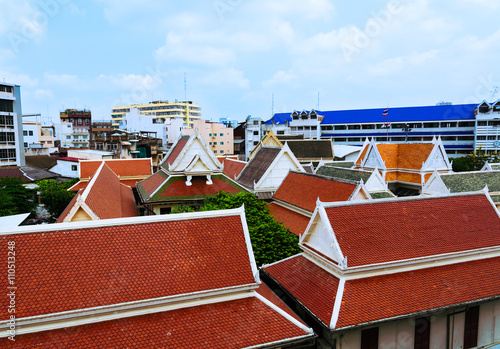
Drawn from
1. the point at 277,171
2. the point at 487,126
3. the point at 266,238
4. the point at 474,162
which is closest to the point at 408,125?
the point at 487,126

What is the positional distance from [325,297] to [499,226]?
38.0ft

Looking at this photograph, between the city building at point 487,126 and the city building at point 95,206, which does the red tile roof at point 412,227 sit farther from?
the city building at point 487,126

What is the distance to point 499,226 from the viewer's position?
19.2 meters

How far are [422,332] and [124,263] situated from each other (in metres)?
13.2

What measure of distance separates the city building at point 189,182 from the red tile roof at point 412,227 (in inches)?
610

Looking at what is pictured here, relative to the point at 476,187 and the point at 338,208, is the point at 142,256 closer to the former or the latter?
the point at 338,208

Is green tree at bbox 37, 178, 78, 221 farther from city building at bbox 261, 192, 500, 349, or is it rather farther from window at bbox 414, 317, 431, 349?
window at bbox 414, 317, 431, 349

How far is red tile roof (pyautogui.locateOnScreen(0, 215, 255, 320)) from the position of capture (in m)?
11.8

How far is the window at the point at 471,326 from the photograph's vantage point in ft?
53.9

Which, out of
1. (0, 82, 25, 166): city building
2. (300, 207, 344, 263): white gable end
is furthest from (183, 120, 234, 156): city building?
(300, 207, 344, 263): white gable end

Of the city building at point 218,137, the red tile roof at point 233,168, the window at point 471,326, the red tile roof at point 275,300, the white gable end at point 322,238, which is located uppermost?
the city building at point 218,137

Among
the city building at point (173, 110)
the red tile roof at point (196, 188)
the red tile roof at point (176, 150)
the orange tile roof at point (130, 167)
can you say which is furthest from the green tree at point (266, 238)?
the city building at point (173, 110)

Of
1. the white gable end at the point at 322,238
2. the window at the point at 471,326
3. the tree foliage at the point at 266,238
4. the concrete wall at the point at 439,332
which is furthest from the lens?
the tree foliage at the point at 266,238

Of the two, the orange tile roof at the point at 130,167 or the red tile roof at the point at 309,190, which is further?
the orange tile roof at the point at 130,167
